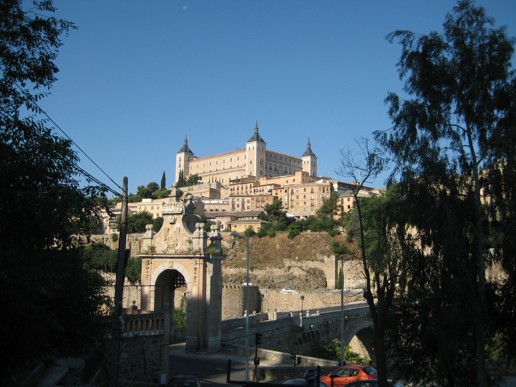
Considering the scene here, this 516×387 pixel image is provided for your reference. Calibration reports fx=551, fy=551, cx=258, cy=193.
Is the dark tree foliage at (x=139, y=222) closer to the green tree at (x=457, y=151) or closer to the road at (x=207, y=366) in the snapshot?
the road at (x=207, y=366)

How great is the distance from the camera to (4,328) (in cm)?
910

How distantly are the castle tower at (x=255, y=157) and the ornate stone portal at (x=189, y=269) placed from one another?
152 meters

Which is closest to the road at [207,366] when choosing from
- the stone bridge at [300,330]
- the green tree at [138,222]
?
the stone bridge at [300,330]

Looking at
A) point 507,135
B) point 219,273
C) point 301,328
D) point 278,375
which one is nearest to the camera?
point 507,135

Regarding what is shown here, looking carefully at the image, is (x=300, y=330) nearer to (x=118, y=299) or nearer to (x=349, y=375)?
(x=349, y=375)

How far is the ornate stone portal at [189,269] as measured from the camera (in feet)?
91.2

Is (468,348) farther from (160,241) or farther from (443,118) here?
(160,241)

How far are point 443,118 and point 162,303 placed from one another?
746 inches

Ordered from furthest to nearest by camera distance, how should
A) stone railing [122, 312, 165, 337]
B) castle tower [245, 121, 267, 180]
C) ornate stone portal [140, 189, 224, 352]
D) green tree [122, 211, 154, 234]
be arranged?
1. castle tower [245, 121, 267, 180]
2. green tree [122, 211, 154, 234]
3. ornate stone portal [140, 189, 224, 352]
4. stone railing [122, 312, 165, 337]

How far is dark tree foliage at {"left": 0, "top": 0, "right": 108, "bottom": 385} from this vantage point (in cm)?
934

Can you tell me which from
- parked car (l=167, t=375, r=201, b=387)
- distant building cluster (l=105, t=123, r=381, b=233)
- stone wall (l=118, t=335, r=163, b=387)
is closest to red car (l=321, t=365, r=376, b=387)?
parked car (l=167, t=375, r=201, b=387)

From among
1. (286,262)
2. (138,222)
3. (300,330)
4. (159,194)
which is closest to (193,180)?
(159,194)

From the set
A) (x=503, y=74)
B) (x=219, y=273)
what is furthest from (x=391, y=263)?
(x=219, y=273)

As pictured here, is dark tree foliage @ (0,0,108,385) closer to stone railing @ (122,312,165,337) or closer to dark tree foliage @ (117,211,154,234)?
stone railing @ (122,312,165,337)
